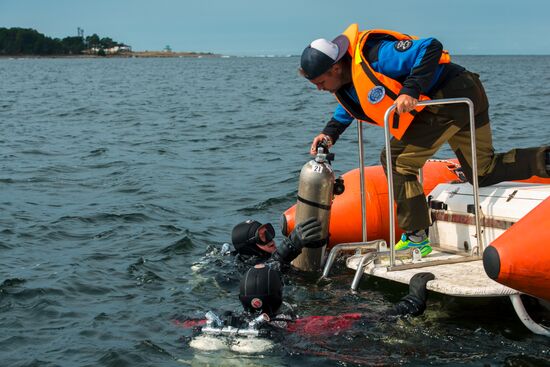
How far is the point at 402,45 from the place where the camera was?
217 inches

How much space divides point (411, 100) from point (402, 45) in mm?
450

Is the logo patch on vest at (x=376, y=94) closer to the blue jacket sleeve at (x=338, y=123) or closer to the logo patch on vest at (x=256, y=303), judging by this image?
the blue jacket sleeve at (x=338, y=123)

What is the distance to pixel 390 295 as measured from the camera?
21.4ft

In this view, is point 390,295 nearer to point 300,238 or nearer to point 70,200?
point 300,238

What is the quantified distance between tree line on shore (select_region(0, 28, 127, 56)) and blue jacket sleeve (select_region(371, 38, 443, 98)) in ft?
512

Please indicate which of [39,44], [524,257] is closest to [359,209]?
[524,257]

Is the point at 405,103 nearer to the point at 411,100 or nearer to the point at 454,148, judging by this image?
the point at 411,100

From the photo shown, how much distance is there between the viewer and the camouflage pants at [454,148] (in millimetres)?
5793

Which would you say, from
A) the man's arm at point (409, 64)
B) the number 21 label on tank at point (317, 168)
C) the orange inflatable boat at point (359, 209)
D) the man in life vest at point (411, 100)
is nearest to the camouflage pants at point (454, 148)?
the man in life vest at point (411, 100)

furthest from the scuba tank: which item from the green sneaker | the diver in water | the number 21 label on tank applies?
the diver in water

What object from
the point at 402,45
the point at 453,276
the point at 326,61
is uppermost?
the point at 402,45

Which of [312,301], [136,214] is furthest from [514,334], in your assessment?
[136,214]

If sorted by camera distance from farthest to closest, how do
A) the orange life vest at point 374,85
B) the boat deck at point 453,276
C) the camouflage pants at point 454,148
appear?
the camouflage pants at point 454,148 < the orange life vest at point 374,85 < the boat deck at point 453,276

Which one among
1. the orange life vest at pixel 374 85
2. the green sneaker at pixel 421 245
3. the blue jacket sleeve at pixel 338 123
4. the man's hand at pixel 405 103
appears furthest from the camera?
the blue jacket sleeve at pixel 338 123
